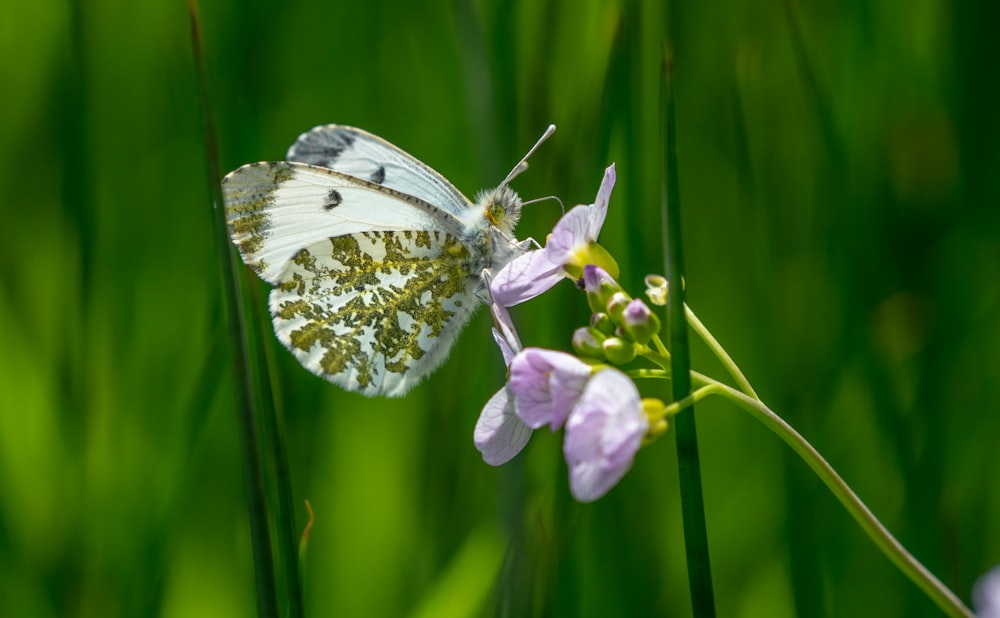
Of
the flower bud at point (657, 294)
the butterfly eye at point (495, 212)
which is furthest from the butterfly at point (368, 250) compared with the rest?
the flower bud at point (657, 294)

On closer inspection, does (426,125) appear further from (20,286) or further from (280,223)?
(20,286)

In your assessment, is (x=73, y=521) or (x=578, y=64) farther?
(x=578, y=64)

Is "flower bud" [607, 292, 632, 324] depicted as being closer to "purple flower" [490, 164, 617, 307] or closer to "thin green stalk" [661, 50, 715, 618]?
"purple flower" [490, 164, 617, 307]

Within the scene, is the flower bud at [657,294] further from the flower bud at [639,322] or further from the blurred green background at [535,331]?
the blurred green background at [535,331]

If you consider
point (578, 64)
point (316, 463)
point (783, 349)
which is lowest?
point (316, 463)

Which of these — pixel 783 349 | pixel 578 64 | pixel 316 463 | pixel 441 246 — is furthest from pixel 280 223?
pixel 783 349

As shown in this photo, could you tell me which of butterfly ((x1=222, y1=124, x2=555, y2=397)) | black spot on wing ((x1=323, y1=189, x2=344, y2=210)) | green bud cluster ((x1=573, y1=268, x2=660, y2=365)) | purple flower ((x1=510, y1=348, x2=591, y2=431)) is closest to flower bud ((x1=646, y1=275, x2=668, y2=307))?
green bud cluster ((x1=573, y1=268, x2=660, y2=365))
